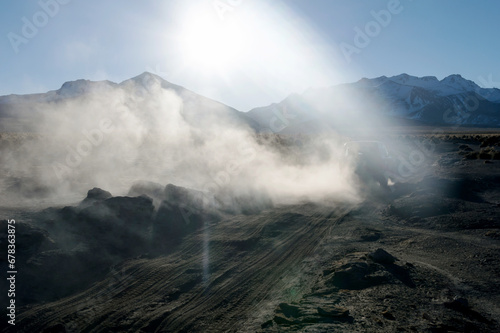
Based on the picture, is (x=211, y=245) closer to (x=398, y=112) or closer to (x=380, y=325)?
(x=380, y=325)

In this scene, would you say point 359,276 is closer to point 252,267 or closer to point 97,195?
point 252,267

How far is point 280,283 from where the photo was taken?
6.07 m

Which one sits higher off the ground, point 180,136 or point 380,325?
point 180,136

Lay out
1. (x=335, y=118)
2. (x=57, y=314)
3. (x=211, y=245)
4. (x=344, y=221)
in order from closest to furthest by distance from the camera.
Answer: (x=57, y=314) → (x=211, y=245) → (x=344, y=221) → (x=335, y=118)

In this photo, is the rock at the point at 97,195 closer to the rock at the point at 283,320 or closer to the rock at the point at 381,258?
the rock at the point at 283,320

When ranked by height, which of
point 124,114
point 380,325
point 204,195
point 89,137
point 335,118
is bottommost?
point 380,325

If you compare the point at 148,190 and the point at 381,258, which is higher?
the point at 148,190

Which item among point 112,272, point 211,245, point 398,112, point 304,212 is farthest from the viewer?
point 398,112

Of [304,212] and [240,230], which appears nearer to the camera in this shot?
[240,230]

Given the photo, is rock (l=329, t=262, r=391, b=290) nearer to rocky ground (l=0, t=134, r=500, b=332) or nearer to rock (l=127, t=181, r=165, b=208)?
rocky ground (l=0, t=134, r=500, b=332)

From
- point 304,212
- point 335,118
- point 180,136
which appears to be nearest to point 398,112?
point 335,118

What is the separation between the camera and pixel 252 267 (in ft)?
22.3

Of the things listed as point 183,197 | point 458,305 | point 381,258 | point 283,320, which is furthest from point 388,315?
point 183,197

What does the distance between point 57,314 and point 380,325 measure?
15.3ft
